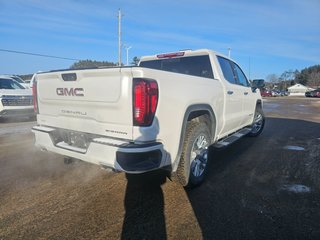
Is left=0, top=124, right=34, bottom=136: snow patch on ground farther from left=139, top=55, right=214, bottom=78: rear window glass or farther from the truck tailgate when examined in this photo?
left=139, top=55, right=214, bottom=78: rear window glass

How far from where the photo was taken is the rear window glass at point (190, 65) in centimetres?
534

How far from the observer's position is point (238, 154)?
625 cm

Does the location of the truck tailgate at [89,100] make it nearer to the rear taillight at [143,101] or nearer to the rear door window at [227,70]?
the rear taillight at [143,101]

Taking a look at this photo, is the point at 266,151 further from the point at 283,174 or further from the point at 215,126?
the point at 215,126

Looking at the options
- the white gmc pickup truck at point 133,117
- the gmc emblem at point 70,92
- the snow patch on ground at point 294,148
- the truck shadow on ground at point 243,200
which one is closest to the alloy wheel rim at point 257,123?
the snow patch on ground at point 294,148

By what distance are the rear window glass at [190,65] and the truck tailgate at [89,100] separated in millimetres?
2406

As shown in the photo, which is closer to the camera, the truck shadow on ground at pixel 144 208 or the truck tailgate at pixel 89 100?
the truck shadow on ground at pixel 144 208

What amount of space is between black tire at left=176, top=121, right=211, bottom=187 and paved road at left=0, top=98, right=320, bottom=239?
0.61ft

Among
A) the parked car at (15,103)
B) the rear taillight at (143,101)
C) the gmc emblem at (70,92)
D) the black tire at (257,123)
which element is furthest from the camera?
the parked car at (15,103)

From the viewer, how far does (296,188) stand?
4.30 metres

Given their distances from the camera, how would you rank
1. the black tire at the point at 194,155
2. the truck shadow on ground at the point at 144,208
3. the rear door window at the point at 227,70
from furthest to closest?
1. the rear door window at the point at 227,70
2. the black tire at the point at 194,155
3. the truck shadow on ground at the point at 144,208

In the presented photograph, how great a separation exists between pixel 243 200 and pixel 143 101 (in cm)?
193

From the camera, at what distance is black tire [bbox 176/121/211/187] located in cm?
395

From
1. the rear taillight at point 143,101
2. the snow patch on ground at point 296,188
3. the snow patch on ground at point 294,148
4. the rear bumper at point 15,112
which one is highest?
the rear taillight at point 143,101
